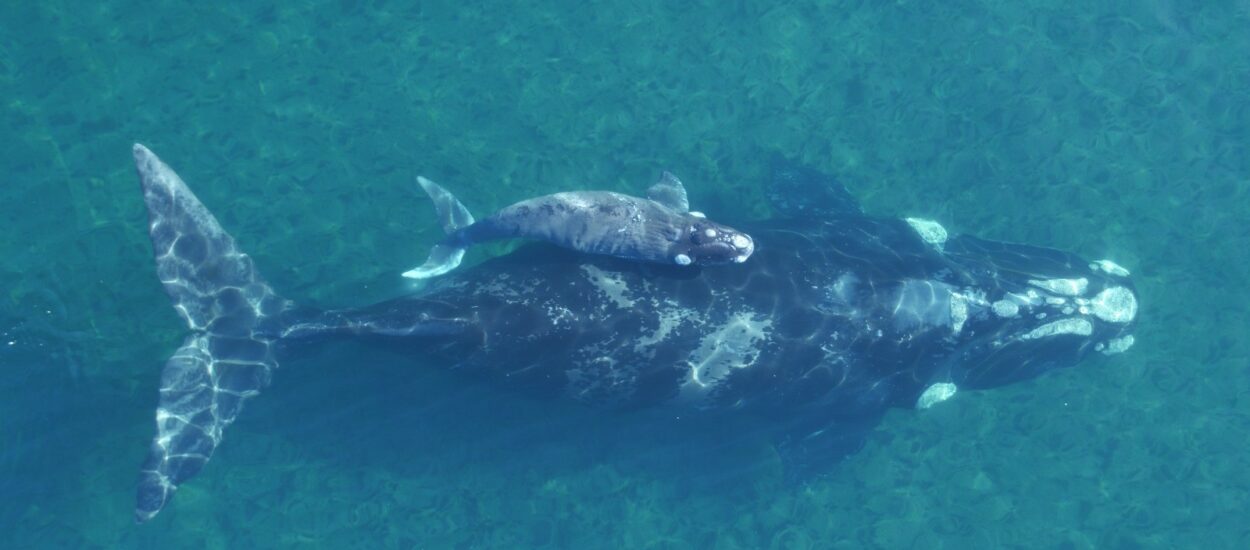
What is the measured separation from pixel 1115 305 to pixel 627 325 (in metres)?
9.37

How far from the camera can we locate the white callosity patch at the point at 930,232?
47.0 ft

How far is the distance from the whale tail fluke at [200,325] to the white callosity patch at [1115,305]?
13545mm

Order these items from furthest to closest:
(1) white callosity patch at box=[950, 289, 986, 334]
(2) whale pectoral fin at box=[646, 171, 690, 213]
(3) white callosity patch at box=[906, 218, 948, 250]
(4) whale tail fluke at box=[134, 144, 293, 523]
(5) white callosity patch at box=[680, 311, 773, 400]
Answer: (3) white callosity patch at box=[906, 218, 948, 250]
(2) whale pectoral fin at box=[646, 171, 690, 213]
(1) white callosity patch at box=[950, 289, 986, 334]
(5) white callosity patch at box=[680, 311, 773, 400]
(4) whale tail fluke at box=[134, 144, 293, 523]

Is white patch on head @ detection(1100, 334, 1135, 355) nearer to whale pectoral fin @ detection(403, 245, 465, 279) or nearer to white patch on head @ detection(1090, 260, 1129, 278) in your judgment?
white patch on head @ detection(1090, 260, 1129, 278)

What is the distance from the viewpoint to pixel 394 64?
1570 cm

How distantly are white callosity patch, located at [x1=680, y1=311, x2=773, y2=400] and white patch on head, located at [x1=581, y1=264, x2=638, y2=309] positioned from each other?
4.13ft

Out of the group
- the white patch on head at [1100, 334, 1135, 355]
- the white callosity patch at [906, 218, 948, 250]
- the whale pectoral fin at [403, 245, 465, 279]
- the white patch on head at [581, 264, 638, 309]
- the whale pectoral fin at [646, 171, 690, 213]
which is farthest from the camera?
the white patch on head at [1100, 334, 1135, 355]

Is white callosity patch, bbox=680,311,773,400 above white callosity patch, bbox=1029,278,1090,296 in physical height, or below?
below

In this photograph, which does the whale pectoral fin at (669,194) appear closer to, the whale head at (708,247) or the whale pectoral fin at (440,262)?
the whale head at (708,247)

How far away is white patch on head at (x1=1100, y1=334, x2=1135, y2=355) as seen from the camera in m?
14.9

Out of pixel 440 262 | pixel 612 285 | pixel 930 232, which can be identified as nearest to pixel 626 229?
pixel 612 285

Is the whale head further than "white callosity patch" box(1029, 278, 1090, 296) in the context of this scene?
No

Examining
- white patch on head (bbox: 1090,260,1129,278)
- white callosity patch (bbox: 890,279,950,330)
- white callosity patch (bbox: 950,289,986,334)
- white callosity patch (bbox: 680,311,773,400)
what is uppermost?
white patch on head (bbox: 1090,260,1129,278)

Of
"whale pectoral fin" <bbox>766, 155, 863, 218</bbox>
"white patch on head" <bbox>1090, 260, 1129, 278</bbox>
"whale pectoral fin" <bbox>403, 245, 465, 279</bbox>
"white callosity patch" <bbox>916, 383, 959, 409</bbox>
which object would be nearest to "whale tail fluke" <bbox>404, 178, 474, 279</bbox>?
"whale pectoral fin" <bbox>403, 245, 465, 279</bbox>
